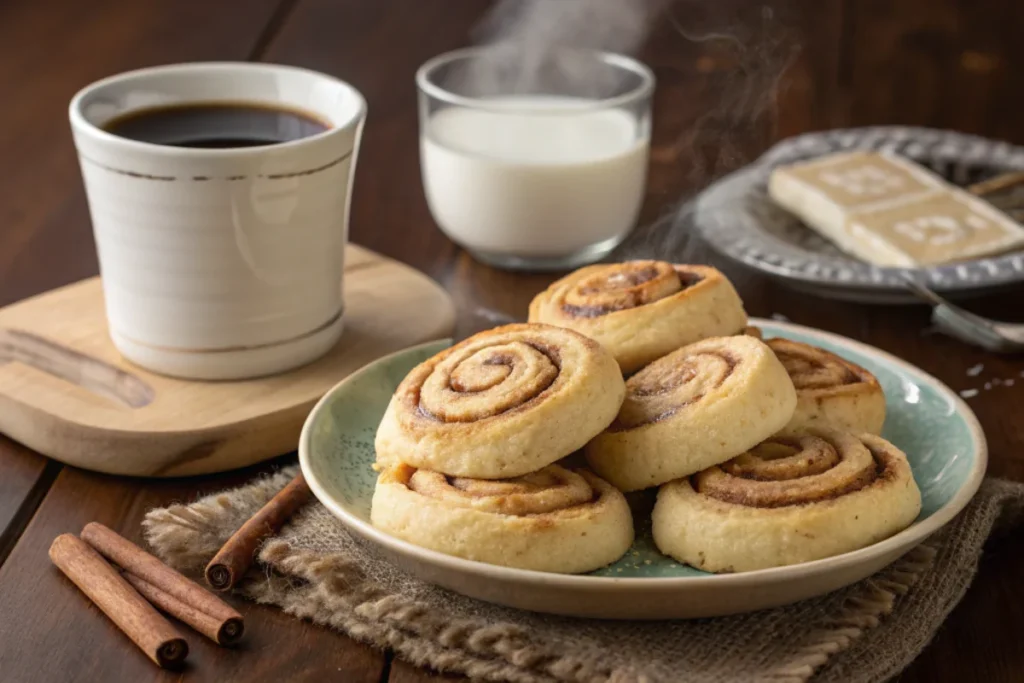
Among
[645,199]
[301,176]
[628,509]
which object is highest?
[301,176]

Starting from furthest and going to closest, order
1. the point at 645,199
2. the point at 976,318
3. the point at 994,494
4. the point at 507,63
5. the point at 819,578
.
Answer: the point at 645,199, the point at 507,63, the point at 976,318, the point at 994,494, the point at 819,578

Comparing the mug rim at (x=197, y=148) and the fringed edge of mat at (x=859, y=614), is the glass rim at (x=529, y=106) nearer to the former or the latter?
the mug rim at (x=197, y=148)

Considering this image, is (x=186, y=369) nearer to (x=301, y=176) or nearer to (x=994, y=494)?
(x=301, y=176)

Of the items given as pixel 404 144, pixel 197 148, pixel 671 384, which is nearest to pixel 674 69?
pixel 404 144

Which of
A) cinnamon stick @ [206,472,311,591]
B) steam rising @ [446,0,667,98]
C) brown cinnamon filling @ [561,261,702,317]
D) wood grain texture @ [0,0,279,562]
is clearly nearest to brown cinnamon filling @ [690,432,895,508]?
brown cinnamon filling @ [561,261,702,317]

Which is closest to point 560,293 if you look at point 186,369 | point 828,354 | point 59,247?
point 828,354

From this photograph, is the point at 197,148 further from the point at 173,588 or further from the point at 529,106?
the point at 529,106
